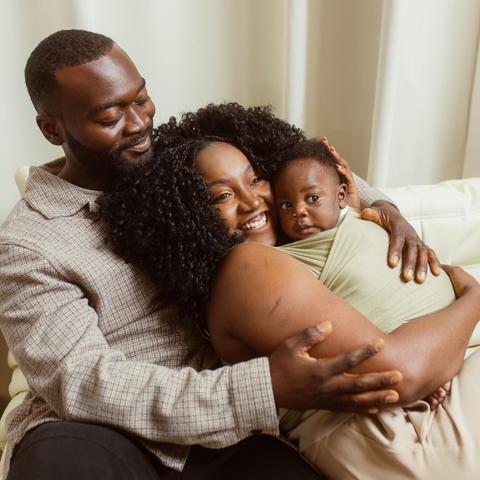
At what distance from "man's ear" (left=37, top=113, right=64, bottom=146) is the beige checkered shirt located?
0.11 meters

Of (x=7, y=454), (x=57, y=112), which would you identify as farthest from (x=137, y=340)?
(x=57, y=112)

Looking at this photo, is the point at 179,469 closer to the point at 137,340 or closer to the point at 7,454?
the point at 137,340

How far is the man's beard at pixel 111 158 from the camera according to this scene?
3.92 feet

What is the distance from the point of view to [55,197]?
1157 mm

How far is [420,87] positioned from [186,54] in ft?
3.40

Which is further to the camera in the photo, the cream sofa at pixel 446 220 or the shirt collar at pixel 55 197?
the cream sofa at pixel 446 220

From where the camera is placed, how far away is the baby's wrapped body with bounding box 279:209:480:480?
2.84 ft

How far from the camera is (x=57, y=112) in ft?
3.89

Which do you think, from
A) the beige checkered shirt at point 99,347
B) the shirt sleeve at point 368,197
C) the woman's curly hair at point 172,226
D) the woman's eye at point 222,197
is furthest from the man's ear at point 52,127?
the shirt sleeve at point 368,197

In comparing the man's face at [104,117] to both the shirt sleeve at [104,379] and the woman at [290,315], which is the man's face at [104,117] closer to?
the woman at [290,315]

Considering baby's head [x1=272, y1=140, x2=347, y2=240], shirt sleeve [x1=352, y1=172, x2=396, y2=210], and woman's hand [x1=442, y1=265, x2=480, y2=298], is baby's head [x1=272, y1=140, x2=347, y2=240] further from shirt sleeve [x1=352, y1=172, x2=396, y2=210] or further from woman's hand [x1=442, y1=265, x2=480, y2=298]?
woman's hand [x1=442, y1=265, x2=480, y2=298]

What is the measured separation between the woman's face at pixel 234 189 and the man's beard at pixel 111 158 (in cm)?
17

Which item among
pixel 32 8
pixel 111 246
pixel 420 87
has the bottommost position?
pixel 111 246

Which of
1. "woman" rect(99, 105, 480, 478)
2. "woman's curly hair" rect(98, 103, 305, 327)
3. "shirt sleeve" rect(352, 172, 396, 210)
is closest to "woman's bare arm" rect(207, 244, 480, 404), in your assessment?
"woman" rect(99, 105, 480, 478)
